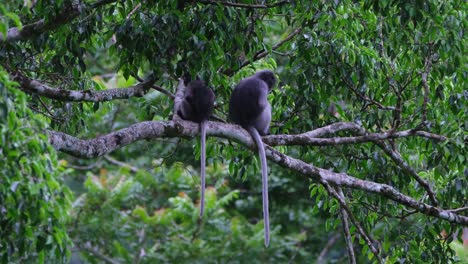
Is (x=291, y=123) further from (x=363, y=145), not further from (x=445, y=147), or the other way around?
(x=445, y=147)

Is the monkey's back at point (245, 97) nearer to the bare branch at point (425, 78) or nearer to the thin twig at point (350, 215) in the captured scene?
the thin twig at point (350, 215)

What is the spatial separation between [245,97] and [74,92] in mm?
2019

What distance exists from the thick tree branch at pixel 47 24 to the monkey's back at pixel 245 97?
6.60ft

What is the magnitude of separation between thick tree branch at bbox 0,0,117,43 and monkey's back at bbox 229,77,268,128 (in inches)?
79.2

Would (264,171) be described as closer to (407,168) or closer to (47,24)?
(407,168)

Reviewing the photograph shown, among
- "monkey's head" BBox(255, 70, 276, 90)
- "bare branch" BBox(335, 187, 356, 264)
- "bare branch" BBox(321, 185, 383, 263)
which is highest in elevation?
"monkey's head" BBox(255, 70, 276, 90)

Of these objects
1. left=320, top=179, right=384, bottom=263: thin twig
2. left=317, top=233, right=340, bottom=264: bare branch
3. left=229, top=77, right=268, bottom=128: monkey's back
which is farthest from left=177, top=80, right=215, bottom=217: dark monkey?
left=317, top=233, right=340, bottom=264: bare branch

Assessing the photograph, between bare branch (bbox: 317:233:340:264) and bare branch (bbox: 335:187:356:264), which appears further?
bare branch (bbox: 317:233:340:264)

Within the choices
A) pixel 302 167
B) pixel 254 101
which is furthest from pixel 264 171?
pixel 254 101

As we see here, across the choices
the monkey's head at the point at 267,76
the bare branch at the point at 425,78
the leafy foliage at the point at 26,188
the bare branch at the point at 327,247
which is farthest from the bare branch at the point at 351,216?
the bare branch at the point at 327,247

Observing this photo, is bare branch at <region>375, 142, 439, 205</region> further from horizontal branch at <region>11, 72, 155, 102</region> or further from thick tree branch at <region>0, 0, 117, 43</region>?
thick tree branch at <region>0, 0, 117, 43</region>

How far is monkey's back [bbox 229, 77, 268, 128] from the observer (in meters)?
6.96

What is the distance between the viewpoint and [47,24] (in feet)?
16.8

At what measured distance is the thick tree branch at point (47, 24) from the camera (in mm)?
5034
